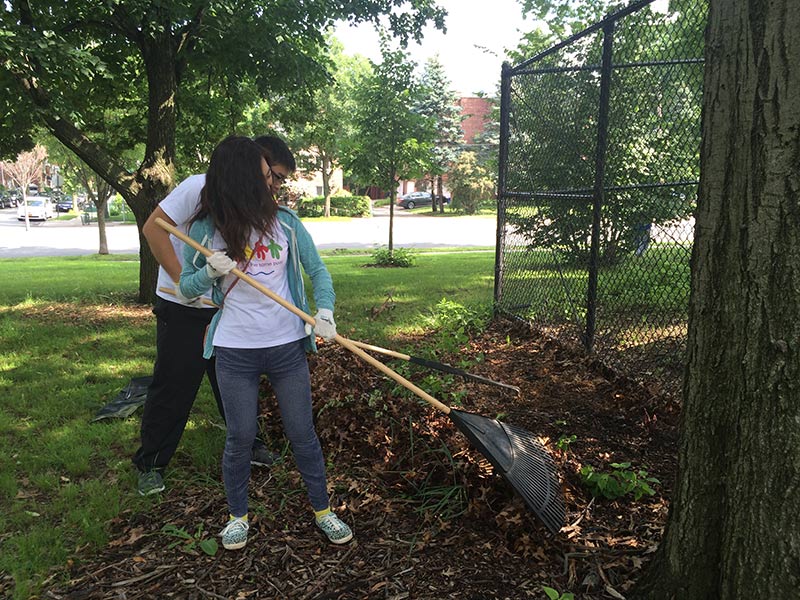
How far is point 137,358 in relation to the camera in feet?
18.3

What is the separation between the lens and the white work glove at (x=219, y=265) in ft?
7.99

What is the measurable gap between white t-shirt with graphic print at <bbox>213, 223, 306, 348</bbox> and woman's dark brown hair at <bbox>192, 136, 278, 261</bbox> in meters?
0.09

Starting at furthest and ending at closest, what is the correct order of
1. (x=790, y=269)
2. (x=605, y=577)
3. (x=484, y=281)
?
(x=484, y=281)
(x=605, y=577)
(x=790, y=269)

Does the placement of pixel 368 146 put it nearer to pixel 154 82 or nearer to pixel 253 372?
pixel 154 82

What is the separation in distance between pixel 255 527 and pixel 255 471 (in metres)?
0.59

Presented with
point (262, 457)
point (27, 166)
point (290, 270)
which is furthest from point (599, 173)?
point (27, 166)

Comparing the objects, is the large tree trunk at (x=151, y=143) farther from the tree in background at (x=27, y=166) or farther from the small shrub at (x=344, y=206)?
the tree in background at (x=27, y=166)

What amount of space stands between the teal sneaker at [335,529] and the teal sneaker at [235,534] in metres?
0.34

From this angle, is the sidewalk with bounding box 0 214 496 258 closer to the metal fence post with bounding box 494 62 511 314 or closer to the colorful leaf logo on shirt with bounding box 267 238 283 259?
the metal fence post with bounding box 494 62 511 314

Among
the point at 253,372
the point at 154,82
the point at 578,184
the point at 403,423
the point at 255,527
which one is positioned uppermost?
the point at 154,82

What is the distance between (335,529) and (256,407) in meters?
0.67

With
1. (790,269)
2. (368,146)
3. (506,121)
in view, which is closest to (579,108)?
(506,121)

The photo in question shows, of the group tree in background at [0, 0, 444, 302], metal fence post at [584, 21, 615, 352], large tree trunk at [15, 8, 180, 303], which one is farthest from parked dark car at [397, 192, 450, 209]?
metal fence post at [584, 21, 615, 352]

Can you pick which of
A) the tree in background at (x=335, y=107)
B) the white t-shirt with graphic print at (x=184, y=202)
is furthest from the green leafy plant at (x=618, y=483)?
the tree in background at (x=335, y=107)
